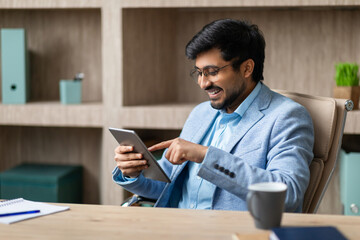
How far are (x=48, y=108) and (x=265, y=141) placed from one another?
1.42 m

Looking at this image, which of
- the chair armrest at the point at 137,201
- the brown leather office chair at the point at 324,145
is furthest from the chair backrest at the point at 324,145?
the chair armrest at the point at 137,201

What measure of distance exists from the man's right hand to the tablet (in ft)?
0.05

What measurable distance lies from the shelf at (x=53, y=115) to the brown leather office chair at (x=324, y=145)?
1.25 m

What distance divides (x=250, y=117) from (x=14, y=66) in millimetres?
1558

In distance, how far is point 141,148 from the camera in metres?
1.53

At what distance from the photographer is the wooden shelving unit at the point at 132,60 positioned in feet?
8.15

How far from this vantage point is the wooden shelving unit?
8.15 feet

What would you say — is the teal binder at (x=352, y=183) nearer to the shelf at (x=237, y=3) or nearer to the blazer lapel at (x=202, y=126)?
the shelf at (x=237, y=3)

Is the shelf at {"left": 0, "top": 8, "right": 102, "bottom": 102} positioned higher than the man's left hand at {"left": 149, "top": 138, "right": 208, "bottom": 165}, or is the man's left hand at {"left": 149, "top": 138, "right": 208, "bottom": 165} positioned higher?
the shelf at {"left": 0, "top": 8, "right": 102, "bottom": 102}

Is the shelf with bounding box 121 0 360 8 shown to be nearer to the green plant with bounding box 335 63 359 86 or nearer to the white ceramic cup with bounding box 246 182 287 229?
the green plant with bounding box 335 63 359 86

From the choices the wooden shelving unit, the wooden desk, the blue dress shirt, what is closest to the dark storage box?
the wooden shelving unit

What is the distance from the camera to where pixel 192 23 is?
2.81 m

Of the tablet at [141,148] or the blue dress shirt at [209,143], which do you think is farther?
the blue dress shirt at [209,143]

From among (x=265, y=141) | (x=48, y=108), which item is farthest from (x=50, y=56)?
(x=265, y=141)
